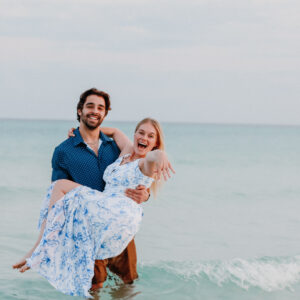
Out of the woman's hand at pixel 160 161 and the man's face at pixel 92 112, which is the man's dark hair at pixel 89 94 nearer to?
the man's face at pixel 92 112

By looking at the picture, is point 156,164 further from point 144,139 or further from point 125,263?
point 125,263

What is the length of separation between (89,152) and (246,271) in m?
2.94

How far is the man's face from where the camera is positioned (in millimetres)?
4500

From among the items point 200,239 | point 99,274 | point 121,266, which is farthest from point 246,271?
point 99,274

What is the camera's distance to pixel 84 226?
4223 mm

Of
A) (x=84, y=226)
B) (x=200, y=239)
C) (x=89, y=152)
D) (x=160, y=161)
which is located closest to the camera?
(x=160, y=161)

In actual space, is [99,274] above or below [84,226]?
below

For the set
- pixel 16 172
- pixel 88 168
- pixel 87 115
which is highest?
pixel 87 115

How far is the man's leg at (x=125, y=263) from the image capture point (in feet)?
15.6

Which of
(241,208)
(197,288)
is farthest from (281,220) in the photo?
(197,288)

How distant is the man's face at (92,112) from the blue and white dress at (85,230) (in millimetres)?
471

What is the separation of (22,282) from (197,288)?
1882 mm

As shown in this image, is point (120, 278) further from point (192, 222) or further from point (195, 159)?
point (195, 159)

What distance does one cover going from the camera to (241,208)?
37.0 feet
